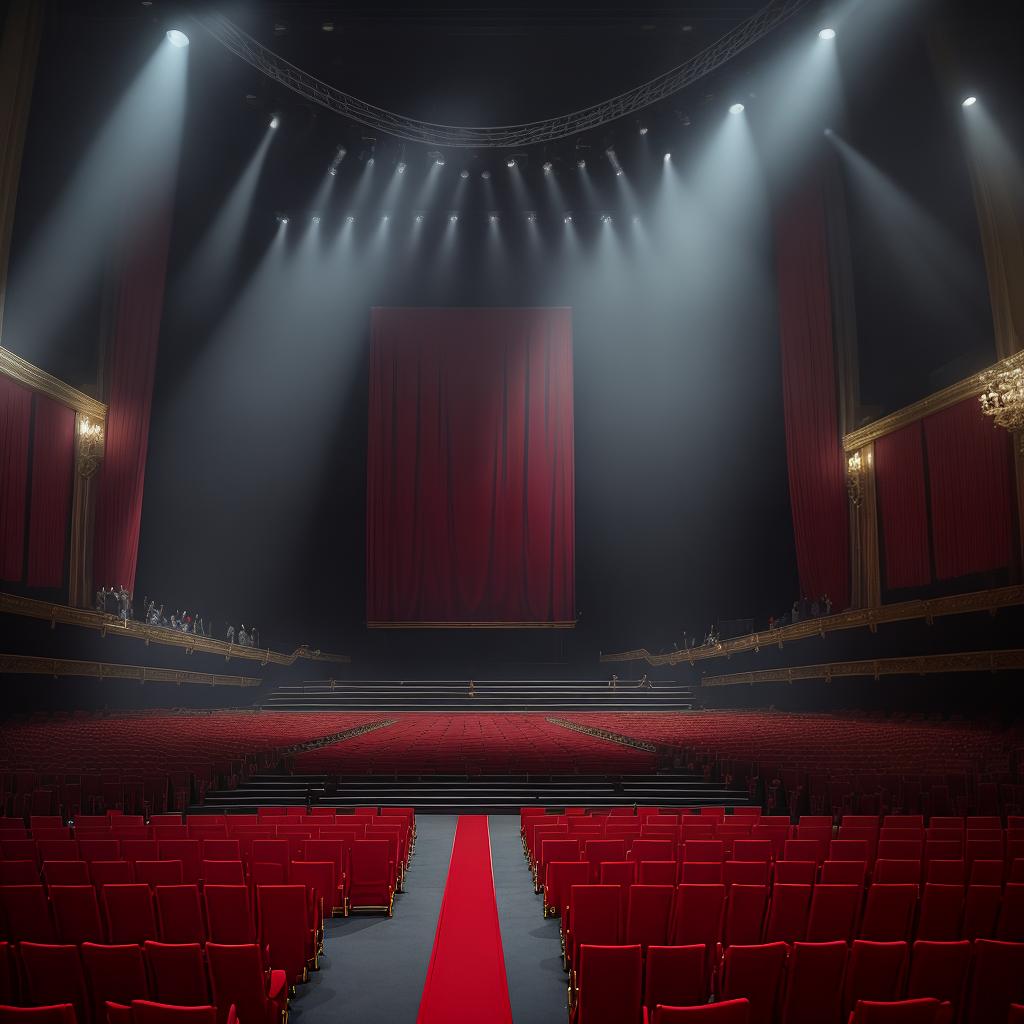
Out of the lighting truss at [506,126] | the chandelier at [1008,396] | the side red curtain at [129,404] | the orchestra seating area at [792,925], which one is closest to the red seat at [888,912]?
the orchestra seating area at [792,925]

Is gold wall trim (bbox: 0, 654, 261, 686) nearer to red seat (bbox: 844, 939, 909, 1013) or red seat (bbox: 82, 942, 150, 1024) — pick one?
red seat (bbox: 82, 942, 150, 1024)

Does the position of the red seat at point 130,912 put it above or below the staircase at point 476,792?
above

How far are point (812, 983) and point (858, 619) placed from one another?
1832 cm

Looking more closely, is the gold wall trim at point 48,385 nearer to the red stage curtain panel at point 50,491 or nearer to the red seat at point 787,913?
the red stage curtain panel at point 50,491

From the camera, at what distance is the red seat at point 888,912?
4.38 m

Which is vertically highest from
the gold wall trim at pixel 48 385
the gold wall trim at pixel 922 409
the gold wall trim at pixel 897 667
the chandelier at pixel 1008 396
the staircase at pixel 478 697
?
the gold wall trim at pixel 48 385

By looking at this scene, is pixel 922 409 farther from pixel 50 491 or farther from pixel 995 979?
pixel 50 491

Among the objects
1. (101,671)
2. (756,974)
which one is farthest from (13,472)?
(756,974)

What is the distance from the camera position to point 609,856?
5.75 metres

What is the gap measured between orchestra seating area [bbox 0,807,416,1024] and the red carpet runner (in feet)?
1.74

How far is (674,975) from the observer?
3646mm

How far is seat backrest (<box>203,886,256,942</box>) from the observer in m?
4.27

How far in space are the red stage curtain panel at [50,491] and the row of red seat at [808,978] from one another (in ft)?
69.3

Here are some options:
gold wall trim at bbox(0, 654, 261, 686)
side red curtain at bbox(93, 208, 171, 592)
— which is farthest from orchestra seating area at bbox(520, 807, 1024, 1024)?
side red curtain at bbox(93, 208, 171, 592)
